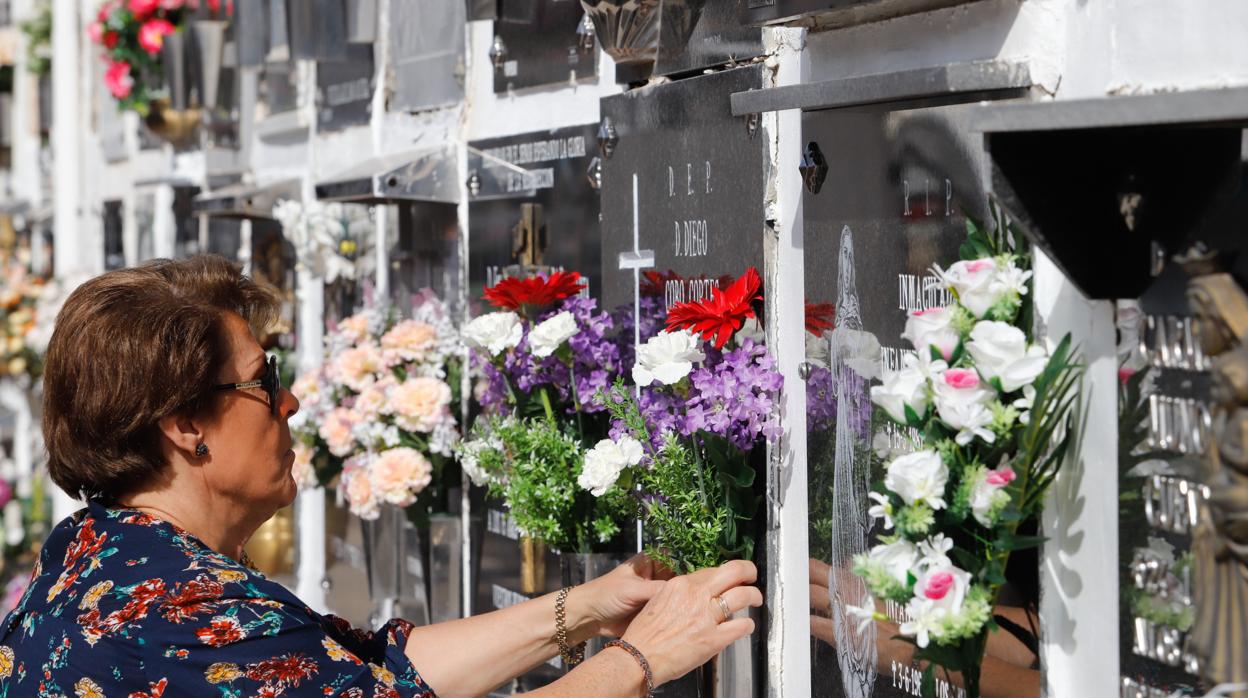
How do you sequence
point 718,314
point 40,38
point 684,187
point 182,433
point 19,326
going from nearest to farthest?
point 182,433
point 718,314
point 684,187
point 19,326
point 40,38

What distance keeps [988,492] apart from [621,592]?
1023 mm

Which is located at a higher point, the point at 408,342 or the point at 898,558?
the point at 408,342

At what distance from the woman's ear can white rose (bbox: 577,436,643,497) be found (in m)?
0.72

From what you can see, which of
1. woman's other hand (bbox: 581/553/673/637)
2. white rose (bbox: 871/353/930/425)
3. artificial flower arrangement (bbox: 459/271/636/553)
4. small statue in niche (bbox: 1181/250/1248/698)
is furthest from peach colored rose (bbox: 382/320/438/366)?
small statue in niche (bbox: 1181/250/1248/698)

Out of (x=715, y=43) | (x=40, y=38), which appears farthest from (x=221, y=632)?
(x=40, y=38)

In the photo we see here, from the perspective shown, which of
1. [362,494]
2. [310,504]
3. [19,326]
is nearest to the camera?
[362,494]

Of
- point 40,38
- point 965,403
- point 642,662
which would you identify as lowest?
point 642,662

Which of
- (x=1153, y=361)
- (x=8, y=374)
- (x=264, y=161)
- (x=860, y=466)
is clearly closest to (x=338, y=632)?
(x=860, y=466)

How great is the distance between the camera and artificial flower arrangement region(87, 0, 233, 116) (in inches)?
290

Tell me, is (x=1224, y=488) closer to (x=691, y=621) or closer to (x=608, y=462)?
(x=691, y=621)

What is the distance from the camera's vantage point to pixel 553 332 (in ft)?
10.5

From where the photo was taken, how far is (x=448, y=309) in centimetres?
456

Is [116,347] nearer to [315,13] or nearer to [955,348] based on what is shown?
[955,348]

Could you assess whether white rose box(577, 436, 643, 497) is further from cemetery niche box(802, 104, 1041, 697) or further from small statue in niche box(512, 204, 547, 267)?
small statue in niche box(512, 204, 547, 267)
